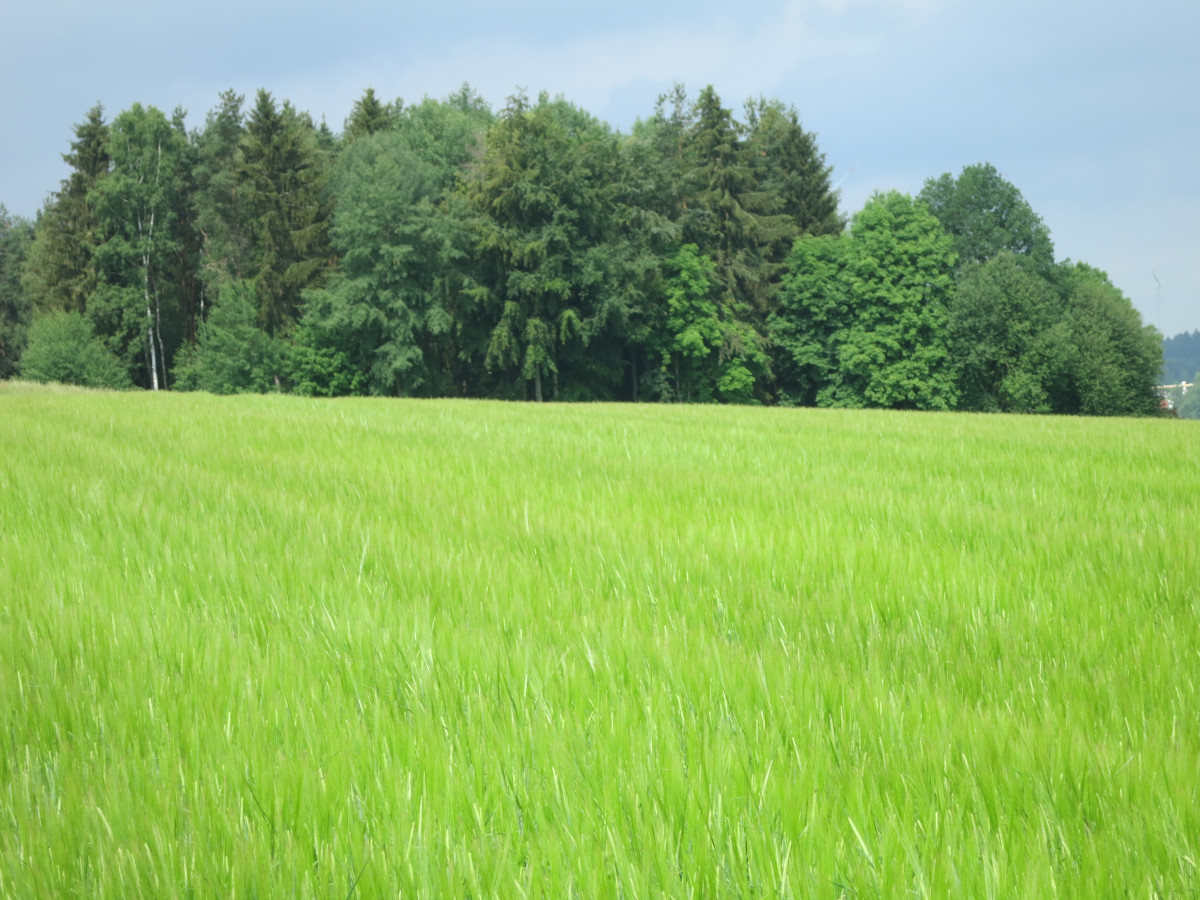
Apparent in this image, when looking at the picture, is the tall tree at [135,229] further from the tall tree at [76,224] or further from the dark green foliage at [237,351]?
the dark green foliage at [237,351]

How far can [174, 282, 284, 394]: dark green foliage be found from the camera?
48.8 meters

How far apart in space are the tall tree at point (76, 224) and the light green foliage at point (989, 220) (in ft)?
207

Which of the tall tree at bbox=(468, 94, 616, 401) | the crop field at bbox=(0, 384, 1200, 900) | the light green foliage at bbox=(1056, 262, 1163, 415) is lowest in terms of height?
the crop field at bbox=(0, 384, 1200, 900)

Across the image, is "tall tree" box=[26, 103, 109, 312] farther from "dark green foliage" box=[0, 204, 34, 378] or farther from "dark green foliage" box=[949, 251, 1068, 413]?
"dark green foliage" box=[949, 251, 1068, 413]

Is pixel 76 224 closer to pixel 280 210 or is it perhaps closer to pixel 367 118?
pixel 280 210

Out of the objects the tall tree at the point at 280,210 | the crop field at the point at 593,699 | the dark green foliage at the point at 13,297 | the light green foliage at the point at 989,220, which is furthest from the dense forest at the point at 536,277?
the crop field at the point at 593,699

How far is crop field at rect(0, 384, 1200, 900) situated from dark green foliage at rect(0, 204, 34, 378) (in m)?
80.6

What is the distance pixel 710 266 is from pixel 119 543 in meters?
47.6

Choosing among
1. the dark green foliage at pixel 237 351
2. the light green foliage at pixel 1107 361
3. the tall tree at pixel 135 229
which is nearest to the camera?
the light green foliage at pixel 1107 361

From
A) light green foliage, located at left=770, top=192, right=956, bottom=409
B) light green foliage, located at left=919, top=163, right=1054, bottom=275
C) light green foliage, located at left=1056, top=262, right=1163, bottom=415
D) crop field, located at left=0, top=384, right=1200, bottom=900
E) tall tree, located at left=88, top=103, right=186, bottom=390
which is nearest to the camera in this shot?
crop field, located at left=0, top=384, right=1200, bottom=900

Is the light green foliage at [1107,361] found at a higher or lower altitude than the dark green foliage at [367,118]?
lower

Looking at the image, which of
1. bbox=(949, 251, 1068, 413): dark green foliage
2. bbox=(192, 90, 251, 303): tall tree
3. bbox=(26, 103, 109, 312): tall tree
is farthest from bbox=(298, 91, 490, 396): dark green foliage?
bbox=(949, 251, 1068, 413): dark green foliage

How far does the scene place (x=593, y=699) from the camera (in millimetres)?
1959

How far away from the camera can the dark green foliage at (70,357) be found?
49188 millimetres
